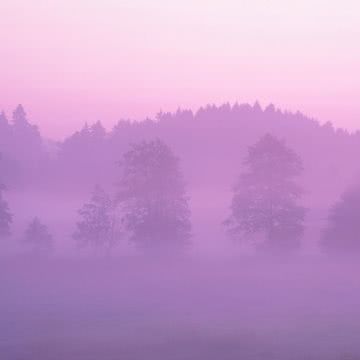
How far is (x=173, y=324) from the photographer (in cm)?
3077

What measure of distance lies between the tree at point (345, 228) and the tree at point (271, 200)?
308 cm

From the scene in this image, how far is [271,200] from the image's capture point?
51.9m

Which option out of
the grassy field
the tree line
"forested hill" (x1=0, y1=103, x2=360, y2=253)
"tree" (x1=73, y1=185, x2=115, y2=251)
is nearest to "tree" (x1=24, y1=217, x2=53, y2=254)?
"tree" (x1=73, y1=185, x2=115, y2=251)

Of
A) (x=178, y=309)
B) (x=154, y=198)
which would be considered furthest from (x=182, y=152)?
(x=178, y=309)

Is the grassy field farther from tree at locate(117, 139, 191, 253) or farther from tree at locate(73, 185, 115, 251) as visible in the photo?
A: tree at locate(73, 185, 115, 251)

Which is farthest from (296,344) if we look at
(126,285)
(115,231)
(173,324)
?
(115,231)

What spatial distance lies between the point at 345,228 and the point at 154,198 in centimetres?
1448

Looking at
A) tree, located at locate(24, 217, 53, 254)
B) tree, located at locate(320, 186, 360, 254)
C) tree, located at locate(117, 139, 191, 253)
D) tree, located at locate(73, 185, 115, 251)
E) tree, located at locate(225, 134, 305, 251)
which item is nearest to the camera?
tree, located at locate(225, 134, 305, 251)

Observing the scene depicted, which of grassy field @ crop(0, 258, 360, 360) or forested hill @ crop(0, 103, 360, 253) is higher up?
forested hill @ crop(0, 103, 360, 253)

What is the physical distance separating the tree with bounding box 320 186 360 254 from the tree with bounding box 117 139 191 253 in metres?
10.8

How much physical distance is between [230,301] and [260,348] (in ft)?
37.9

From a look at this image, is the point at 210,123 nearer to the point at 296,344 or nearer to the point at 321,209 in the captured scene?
the point at 321,209

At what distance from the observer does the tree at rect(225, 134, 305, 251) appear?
5184 cm

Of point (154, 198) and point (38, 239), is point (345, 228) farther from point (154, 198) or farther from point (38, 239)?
point (38, 239)
